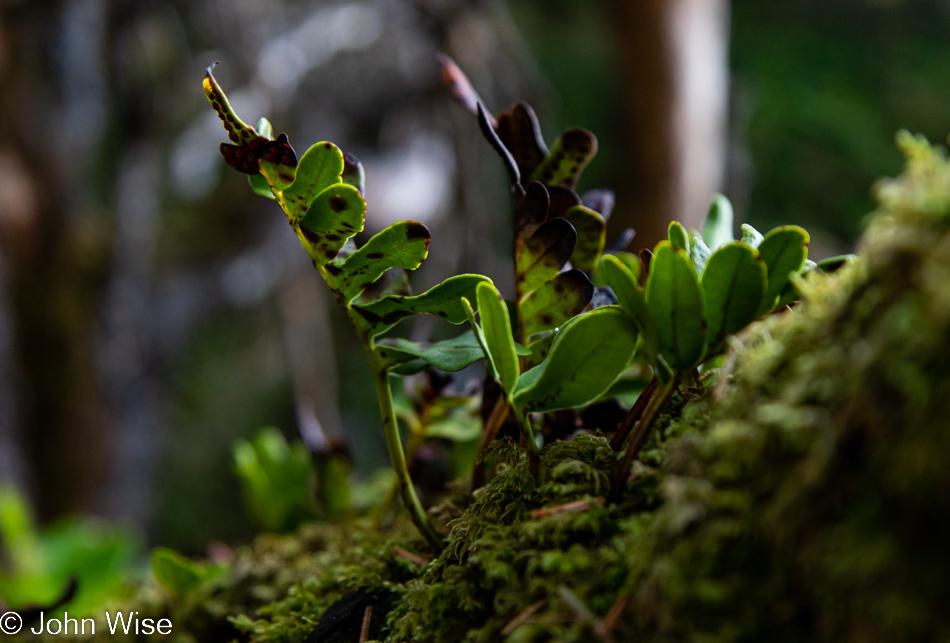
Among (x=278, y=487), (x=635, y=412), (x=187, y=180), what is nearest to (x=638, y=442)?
(x=635, y=412)

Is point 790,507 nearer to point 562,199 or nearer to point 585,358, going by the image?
point 585,358

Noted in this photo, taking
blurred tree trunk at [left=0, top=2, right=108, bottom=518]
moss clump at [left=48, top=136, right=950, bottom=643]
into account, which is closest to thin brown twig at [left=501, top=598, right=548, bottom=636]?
moss clump at [left=48, top=136, right=950, bottom=643]

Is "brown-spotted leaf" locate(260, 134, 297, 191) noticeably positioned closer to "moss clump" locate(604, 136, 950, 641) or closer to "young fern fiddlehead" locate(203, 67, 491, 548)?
"young fern fiddlehead" locate(203, 67, 491, 548)

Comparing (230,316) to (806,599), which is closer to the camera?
(806,599)

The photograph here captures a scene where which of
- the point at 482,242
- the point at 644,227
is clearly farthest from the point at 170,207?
the point at 644,227

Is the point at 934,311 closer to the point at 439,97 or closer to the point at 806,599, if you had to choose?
the point at 806,599
